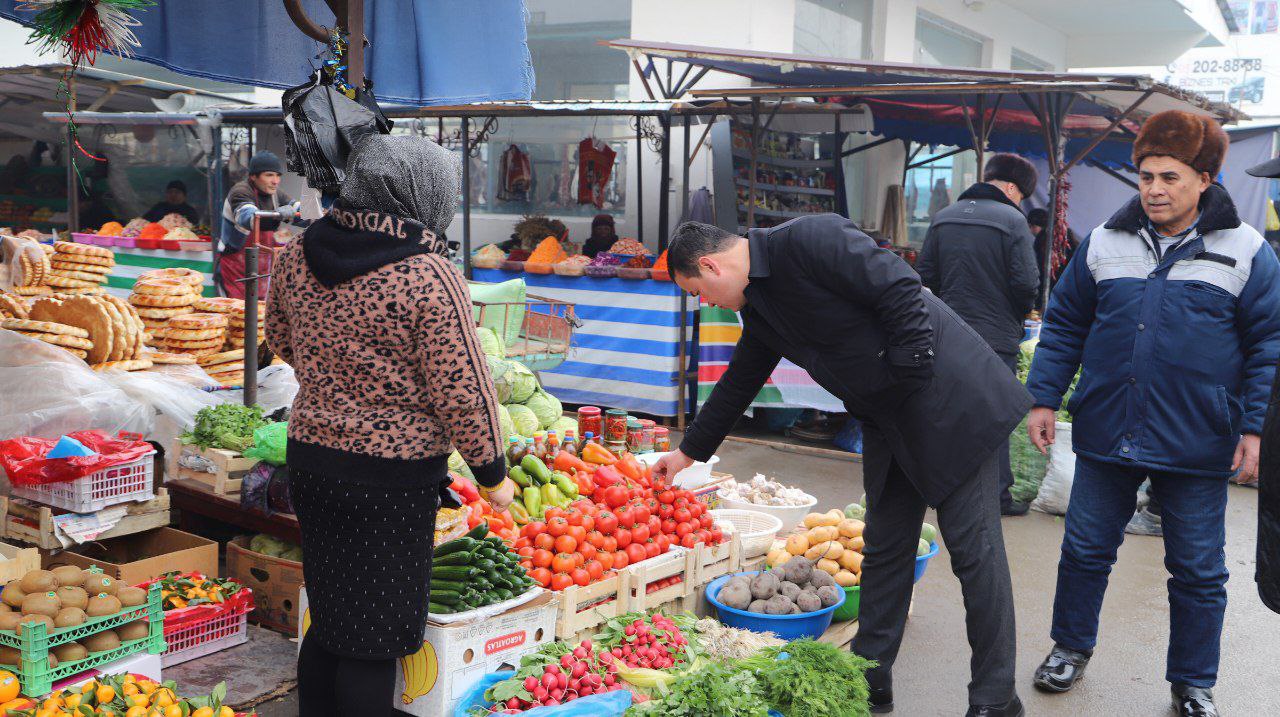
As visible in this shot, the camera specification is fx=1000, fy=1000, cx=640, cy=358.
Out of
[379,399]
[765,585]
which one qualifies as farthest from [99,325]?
[765,585]

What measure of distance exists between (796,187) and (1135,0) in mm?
11612

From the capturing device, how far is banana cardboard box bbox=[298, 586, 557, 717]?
317 cm

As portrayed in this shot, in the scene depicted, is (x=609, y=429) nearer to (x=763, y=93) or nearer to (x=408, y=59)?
(x=408, y=59)

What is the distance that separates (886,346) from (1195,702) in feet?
5.89

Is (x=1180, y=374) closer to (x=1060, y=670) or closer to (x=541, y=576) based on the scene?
(x=1060, y=670)

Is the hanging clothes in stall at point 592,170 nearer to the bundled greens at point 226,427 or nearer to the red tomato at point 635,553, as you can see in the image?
the bundled greens at point 226,427

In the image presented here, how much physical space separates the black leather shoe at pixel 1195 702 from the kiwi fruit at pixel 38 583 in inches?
152

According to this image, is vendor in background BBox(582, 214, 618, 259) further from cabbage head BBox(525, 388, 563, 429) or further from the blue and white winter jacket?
the blue and white winter jacket

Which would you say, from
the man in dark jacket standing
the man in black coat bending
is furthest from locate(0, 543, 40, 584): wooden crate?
the man in dark jacket standing

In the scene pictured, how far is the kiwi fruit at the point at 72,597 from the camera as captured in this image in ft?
10.2

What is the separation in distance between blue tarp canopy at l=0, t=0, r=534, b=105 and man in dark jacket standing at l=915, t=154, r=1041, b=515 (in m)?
2.62

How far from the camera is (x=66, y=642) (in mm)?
3074

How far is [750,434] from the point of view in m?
8.39

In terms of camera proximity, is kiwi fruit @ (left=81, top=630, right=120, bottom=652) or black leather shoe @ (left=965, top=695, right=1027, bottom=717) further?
black leather shoe @ (left=965, top=695, right=1027, bottom=717)
